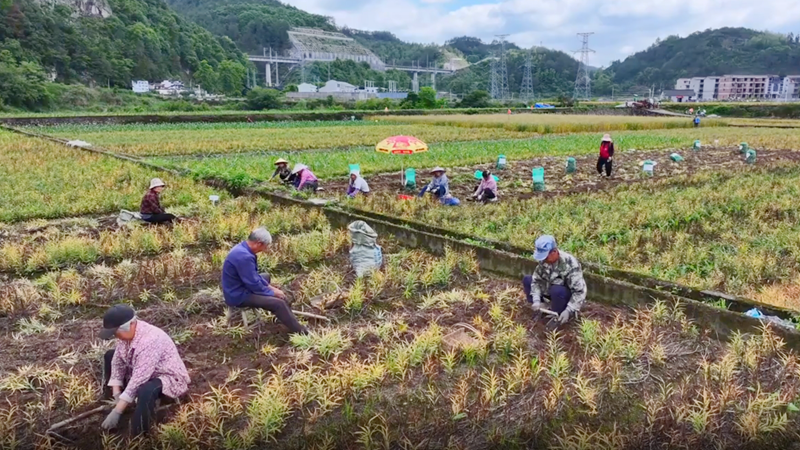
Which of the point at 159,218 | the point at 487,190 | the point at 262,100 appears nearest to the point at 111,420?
the point at 159,218

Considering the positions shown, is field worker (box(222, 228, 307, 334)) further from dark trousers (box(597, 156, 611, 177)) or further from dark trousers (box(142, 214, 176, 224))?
dark trousers (box(597, 156, 611, 177))

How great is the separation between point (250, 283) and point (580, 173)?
14564 mm

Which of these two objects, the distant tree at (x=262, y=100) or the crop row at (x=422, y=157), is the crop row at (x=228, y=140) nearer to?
the crop row at (x=422, y=157)

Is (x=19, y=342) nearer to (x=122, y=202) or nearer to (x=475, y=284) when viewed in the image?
(x=475, y=284)

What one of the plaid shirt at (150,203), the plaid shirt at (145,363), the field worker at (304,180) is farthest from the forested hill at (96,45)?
the plaid shirt at (145,363)

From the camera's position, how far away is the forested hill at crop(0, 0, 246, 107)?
6033 centimetres

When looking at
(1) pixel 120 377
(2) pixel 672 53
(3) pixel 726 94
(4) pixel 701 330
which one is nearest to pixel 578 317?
(4) pixel 701 330

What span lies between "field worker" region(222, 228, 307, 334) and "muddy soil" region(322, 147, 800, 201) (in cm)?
818

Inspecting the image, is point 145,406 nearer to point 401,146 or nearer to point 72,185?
point 401,146

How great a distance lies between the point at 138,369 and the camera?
438 centimetres

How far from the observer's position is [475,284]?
788 centimetres

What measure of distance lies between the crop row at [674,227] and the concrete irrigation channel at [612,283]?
0.48 m

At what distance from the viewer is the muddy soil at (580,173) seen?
15316 mm

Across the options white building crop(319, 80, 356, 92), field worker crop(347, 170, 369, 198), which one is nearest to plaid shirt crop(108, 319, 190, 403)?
field worker crop(347, 170, 369, 198)
